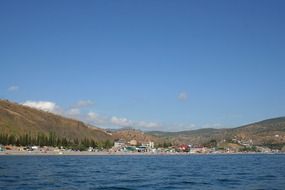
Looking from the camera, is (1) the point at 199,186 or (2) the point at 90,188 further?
(1) the point at 199,186

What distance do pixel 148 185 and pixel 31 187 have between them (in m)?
18.1

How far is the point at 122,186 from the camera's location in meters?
68.9

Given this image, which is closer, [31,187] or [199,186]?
[31,187]

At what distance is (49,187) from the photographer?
64.6 m

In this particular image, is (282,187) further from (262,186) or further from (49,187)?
(49,187)

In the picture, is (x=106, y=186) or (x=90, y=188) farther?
(x=106, y=186)

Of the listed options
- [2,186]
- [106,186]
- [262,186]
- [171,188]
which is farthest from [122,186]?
[262,186]

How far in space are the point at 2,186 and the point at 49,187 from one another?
6567mm

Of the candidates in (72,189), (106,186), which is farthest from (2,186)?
(106,186)

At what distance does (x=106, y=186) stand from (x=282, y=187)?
2683cm

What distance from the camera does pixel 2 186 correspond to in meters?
63.4

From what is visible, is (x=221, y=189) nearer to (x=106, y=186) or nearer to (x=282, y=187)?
(x=282, y=187)

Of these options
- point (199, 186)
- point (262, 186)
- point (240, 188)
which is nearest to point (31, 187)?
point (199, 186)

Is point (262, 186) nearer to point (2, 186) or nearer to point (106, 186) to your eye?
point (106, 186)
